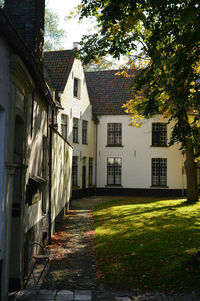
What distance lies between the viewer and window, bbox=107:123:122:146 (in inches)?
1104

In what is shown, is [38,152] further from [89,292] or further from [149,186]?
[149,186]

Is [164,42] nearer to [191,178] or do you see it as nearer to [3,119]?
[3,119]

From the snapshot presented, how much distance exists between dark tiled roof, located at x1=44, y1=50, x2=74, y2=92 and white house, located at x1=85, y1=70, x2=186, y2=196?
6.68m

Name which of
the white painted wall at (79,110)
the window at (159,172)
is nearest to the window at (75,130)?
the white painted wall at (79,110)

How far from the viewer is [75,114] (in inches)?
971

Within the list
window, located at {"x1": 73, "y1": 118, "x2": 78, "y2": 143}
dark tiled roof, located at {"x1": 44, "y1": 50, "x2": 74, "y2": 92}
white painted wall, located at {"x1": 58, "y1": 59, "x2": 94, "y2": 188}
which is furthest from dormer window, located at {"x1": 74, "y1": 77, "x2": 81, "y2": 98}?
dark tiled roof, located at {"x1": 44, "y1": 50, "x2": 74, "y2": 92}

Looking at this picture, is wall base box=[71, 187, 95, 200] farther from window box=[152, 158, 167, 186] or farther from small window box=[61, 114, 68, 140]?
window box=[152, 158, 167, 186]

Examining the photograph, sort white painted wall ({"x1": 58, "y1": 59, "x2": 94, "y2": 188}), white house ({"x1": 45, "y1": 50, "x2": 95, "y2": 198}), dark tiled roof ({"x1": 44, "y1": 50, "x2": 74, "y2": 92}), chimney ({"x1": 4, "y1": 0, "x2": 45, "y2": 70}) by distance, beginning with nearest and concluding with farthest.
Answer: chimney ({"x1": 4, "y1": 0, "x2": 45, "y2": 70}), dark tiled roof ({"x1": 44, "y1": 50, "x2": 74, "y2": 92}), white house ({"x1": 45, "y1": 50, "x2": 95, "y2": 198}), white painted wall ({"x1": 58, "y1": 59, "x2": 94, "y2": 188})

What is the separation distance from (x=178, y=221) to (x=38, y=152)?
798 cm

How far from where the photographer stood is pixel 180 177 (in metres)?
26.7

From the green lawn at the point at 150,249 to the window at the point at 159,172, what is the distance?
1093cm

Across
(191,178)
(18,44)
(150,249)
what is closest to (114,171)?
(191,178)

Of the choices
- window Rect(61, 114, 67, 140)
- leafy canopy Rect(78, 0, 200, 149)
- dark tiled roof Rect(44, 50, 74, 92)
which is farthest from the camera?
window Rect(61, 114, 67, 140)

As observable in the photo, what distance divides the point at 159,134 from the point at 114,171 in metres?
5.25
